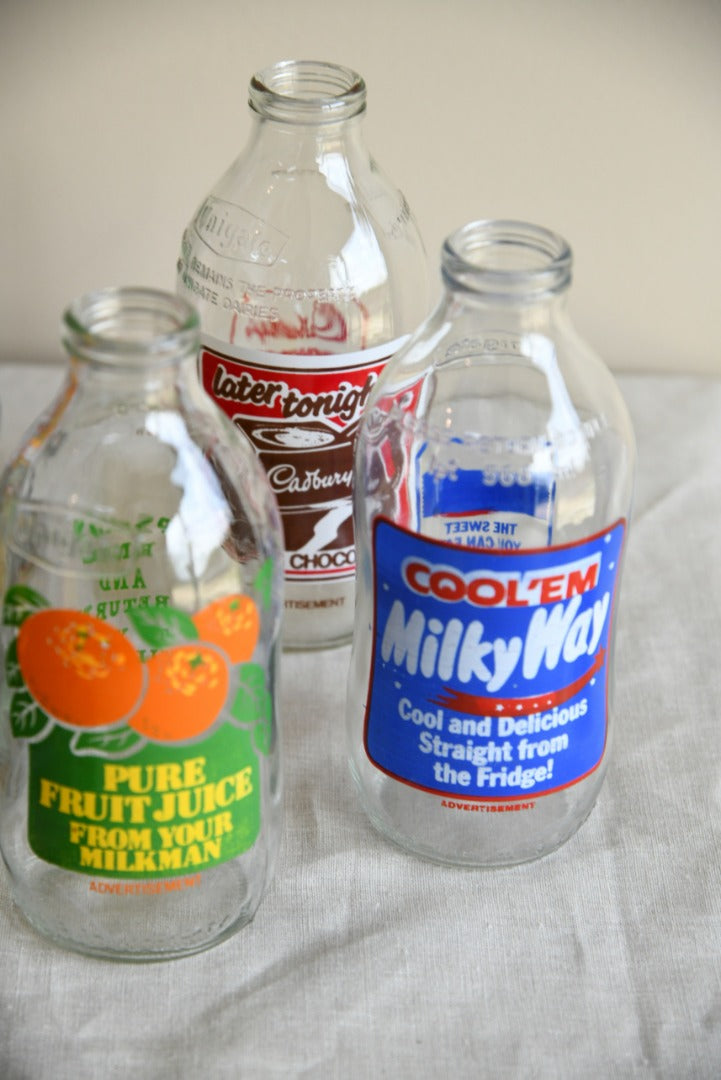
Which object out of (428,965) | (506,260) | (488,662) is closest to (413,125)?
(506,260)

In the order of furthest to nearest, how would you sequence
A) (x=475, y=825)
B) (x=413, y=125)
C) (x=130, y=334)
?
1. (x=413, y=125)
2. (x=475, y=825)
3. (x=130, y=334)

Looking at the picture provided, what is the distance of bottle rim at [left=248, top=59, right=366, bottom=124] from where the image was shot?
29.1 inches

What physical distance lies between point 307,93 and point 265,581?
33cm

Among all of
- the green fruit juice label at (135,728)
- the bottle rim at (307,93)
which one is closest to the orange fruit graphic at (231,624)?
the green fruit juice label at (135,728)

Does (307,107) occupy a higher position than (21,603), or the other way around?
(307,107)

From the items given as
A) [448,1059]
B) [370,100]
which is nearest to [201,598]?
[448,1059]

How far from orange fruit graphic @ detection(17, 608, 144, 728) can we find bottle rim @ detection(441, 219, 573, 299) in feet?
0.71

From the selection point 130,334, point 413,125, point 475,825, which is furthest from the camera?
point 413,125

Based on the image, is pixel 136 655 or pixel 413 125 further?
pixel 413 125

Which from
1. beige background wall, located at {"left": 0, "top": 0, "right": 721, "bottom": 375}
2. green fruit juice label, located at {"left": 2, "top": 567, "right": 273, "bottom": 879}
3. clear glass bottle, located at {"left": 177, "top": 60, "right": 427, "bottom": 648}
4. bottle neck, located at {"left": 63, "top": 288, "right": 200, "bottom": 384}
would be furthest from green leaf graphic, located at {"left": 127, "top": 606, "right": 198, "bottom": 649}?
beige background wall, located at {"left": 0, "top": 0, "right": 721, "bottom": 375}

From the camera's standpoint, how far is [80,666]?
1.88ft

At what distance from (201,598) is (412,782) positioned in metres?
0.15

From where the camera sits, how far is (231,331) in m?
0.82

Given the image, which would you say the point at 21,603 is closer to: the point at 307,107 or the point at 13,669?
the point at 13,669
